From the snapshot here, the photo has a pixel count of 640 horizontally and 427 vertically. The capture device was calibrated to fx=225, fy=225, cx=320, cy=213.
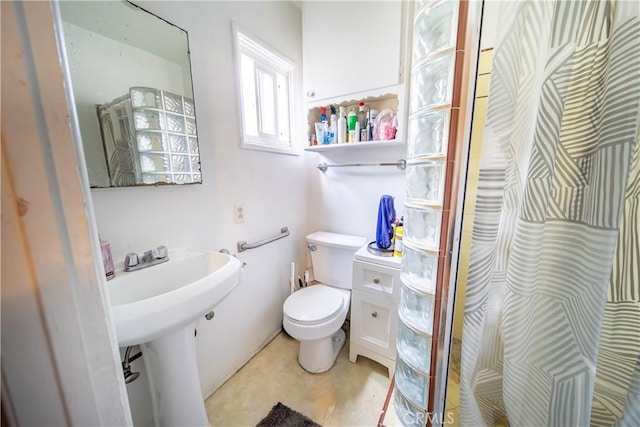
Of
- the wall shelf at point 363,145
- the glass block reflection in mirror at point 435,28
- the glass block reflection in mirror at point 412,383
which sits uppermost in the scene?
the glass block reflection in mirror at point 435,28

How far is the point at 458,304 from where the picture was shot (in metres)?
0.86

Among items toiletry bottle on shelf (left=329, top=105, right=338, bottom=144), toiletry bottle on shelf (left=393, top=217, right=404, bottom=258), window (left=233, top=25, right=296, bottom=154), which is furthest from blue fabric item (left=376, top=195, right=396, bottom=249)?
window (left=233, top=25, right=296, bottom=154)

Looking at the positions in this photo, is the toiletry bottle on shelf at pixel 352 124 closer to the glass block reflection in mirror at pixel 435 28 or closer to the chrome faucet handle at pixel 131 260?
the glass block reflection in mirror at pixel 435 28

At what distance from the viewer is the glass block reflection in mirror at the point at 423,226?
2.40ft

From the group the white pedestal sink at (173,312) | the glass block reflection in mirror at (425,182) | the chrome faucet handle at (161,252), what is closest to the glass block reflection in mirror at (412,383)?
the glass block reflection in mirror at (425,182)

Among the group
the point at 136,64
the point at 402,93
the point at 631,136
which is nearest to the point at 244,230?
the point at 136,64

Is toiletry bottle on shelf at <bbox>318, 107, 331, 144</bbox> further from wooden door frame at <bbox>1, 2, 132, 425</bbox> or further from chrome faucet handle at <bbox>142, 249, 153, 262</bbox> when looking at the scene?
wooden door frame at <bbox>1, 2, 132, 425</bbox>

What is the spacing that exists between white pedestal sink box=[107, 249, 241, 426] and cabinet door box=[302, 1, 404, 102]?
1235 millimetres

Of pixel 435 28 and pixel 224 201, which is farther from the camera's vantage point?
pixel 224 201

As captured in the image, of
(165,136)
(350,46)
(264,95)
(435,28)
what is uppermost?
(350,46)

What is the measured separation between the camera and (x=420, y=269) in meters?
0.81

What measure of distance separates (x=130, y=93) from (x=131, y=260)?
0.64 m

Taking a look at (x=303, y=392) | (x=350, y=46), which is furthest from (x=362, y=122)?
(x=303, y=392)

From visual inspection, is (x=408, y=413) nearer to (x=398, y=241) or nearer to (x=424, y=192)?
(x=398, y=241)
